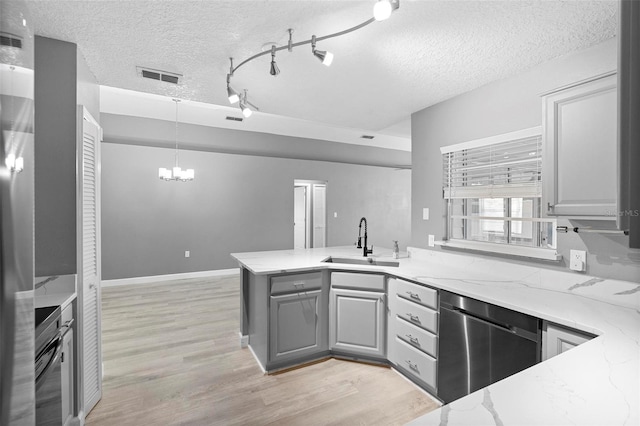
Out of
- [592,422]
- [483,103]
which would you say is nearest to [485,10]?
[483,103]

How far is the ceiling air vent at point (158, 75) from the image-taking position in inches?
96.3

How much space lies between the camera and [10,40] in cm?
32

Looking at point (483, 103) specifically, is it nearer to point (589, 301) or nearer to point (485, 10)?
point (485, 10)

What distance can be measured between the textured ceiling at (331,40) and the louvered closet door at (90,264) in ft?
1.80

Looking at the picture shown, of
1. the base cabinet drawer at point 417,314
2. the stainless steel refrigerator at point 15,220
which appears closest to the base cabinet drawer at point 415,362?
the base cabinet drawer at point 417,314

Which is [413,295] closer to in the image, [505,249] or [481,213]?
[505,249]

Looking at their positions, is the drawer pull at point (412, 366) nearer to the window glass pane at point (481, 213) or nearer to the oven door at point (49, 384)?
the window glass pane at point (481, 213)

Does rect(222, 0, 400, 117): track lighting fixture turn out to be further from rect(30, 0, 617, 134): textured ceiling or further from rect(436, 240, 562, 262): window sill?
rect(436, 240, 562, 262): window sill

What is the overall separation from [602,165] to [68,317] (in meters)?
3.13

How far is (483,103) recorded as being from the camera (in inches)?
105

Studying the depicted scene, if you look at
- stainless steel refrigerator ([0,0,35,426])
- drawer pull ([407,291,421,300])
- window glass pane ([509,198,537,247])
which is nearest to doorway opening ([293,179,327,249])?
window glass pane ([509,198,537,247])

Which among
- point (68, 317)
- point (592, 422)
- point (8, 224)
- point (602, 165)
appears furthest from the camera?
point (68, 317)

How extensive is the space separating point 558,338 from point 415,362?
109cm

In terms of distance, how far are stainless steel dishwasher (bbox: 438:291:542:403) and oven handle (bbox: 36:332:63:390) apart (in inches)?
87.8
